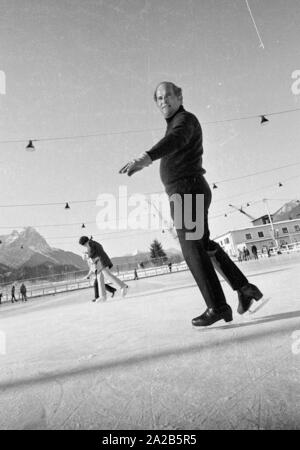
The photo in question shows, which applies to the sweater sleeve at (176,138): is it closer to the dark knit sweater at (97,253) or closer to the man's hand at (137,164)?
the man's hand at (137,164)

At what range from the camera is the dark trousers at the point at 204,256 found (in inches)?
57.1

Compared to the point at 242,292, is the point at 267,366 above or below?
below

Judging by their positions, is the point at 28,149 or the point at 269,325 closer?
the point at 269,325

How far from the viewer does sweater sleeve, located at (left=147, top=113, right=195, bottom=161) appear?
1.35 metres

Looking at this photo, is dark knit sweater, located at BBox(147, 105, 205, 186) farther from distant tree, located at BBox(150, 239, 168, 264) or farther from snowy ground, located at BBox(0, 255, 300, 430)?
distant tree, located at BBox(150, 239, 168, 264)

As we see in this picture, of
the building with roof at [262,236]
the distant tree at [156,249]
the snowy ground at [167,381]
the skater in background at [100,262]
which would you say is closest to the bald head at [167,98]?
the snowy ground at [167,381]

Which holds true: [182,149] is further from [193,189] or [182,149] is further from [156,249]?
[156,249]

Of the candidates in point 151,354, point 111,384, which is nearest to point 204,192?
point 151,354

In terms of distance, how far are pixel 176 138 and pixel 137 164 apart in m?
0.31

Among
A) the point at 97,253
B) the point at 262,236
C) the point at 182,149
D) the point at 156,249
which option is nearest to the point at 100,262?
the point at 97,253

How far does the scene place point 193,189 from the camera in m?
1.56
